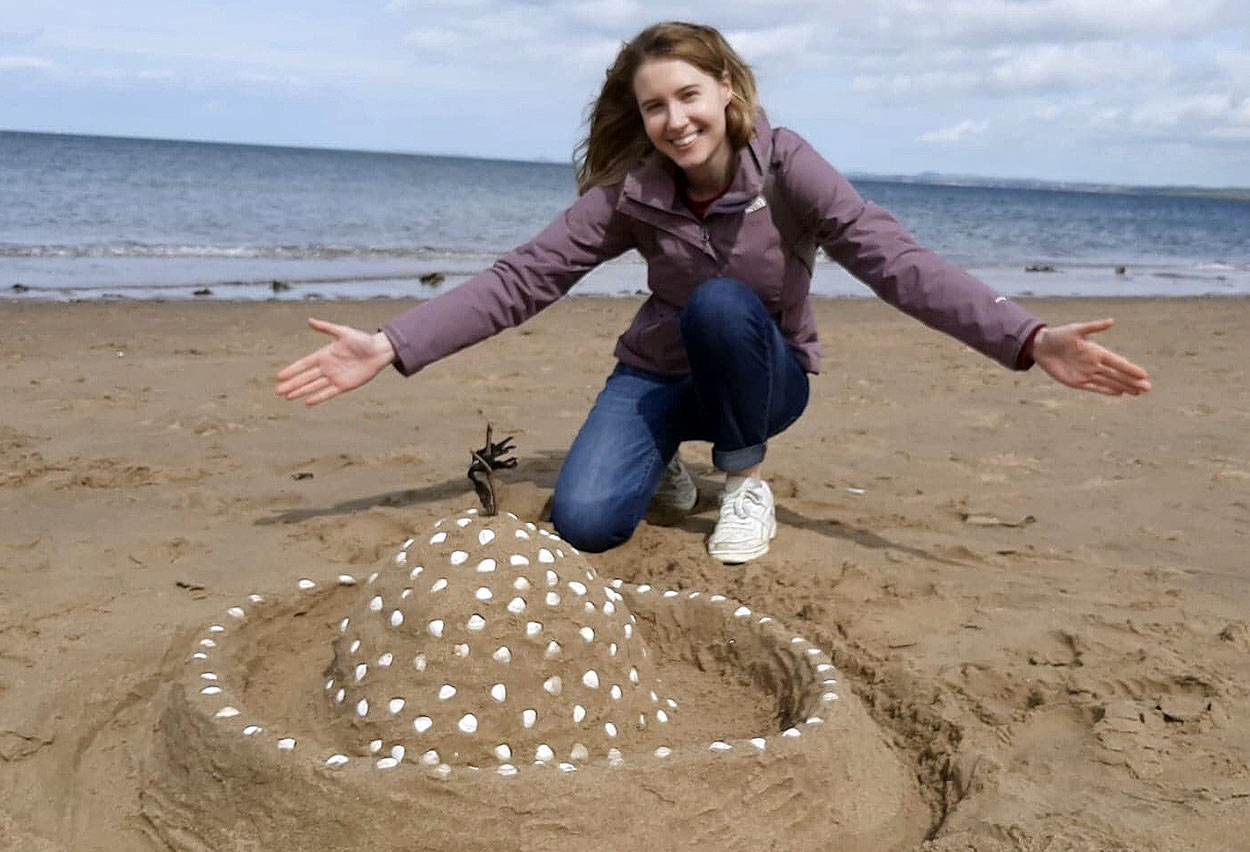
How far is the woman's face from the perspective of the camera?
3.38 metres

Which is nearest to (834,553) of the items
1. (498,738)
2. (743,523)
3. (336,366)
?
(743,523)

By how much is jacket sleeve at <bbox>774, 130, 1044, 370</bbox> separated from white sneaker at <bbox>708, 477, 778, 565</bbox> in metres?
0.75

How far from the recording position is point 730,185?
141 inches

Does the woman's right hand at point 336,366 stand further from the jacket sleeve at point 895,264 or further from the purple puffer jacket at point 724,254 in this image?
the jacket sleeve at point 895,264

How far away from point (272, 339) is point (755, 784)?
21.0ft

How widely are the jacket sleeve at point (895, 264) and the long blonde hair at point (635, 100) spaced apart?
0.60 ft

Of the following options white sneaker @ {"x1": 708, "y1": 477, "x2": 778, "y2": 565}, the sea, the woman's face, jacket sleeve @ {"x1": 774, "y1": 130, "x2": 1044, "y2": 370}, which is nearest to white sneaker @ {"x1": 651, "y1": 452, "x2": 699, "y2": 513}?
white sneaker @ {"x1": 708, "y1": 477, "x2": 778, "y2": 565}

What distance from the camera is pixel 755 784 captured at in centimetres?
222

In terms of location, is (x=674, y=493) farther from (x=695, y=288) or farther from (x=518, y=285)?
(x=518, y=285)

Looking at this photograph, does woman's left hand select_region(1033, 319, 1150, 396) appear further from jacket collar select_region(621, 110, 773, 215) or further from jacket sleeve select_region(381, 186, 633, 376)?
jacket sleeve select_region(381, 186, 633, 376)

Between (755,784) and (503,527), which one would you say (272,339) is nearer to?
(503,527)

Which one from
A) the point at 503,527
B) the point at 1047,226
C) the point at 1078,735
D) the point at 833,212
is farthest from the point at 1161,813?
the point at 1047,226

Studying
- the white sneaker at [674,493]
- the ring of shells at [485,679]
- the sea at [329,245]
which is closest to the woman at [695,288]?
the white sneaker at [674,493]

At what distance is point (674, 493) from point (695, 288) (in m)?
0.80
